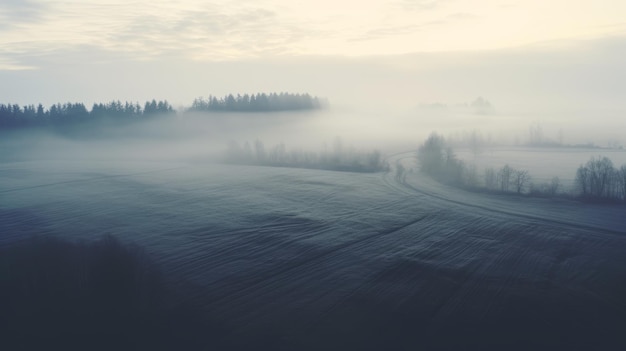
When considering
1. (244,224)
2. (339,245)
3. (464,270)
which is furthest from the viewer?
(244,224)

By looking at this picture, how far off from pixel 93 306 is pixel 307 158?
67622 millimetres

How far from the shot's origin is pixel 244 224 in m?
42.8

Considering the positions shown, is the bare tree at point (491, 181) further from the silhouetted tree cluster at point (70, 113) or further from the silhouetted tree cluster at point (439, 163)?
the silhouetted tree cluster at point (70, 113)

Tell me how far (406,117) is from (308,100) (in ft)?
151

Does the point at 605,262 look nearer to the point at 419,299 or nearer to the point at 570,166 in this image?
the point at 419,299

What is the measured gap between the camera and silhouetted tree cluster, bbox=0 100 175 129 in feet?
358

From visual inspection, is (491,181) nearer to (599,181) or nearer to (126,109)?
(599,181)

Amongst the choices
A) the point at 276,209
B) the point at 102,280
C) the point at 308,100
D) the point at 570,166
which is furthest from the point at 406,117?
the point at 102,280

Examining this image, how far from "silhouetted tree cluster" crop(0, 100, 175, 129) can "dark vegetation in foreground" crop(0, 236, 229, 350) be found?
9675 centimetres

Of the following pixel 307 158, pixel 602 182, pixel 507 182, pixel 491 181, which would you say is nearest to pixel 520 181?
pixel 507 182

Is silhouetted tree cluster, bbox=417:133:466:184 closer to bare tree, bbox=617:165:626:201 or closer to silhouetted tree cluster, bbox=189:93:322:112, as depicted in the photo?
bare tree, bbox=617:165:626:201

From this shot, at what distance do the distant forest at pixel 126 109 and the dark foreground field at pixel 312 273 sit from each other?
6816 centimetres

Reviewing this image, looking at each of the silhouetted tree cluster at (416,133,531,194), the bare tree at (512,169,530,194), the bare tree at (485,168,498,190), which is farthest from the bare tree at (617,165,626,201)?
the bare tree at (485,168,498,190)

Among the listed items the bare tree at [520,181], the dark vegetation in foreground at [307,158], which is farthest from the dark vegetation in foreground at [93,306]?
the dark vegetation in foreground at [307,158]
